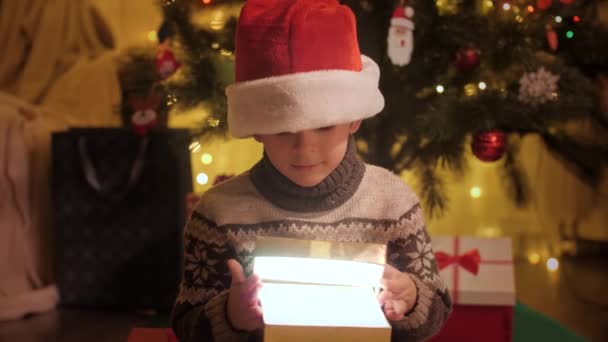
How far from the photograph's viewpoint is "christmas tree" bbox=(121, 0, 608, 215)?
922 millimetres

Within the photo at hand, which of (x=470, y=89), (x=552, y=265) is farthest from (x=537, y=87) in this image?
(x=552, y=265)

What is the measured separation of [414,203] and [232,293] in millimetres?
220

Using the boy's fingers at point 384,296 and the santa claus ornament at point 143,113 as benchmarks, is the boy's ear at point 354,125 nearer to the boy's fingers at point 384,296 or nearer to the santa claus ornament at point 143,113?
the boy's fingers at point 384,296

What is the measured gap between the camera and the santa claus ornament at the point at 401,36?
2.93ft

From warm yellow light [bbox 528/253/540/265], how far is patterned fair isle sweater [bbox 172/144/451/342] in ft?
3.95

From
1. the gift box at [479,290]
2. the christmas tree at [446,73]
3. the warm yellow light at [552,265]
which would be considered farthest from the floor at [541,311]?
the christmas tree at [446,73]

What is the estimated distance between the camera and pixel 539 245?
70.9 inches

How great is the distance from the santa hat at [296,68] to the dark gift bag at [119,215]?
2.36 feet

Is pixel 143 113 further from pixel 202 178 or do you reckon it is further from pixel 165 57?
pixel 202 178

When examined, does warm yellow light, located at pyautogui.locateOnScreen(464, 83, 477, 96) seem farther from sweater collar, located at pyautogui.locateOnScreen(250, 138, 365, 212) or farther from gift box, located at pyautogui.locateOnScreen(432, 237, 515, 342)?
sweater collar, located at pyautogui.locateOnScreen(250, 138, 365, 212)

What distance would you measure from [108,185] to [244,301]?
84 centimetres

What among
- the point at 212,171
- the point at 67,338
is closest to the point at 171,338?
the point at 212,171

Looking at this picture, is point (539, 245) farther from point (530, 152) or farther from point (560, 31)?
point (560, 31)

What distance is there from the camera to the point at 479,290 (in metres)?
0.98
